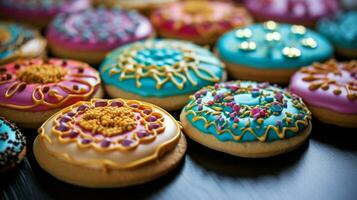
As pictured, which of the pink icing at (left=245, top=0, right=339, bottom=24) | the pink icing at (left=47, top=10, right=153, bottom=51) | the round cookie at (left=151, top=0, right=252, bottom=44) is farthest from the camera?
the pink icing at (left=245, top=0, right=339, bottom=24)

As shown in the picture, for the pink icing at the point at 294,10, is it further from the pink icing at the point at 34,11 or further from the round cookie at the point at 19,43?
the round cookie at the point at 19,43

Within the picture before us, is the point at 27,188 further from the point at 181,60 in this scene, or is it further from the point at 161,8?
the point at 161,8

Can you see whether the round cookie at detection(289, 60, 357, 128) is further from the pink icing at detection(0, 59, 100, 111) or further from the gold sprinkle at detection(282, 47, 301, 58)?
the pink icing at detection(0, 59, 100, 111)

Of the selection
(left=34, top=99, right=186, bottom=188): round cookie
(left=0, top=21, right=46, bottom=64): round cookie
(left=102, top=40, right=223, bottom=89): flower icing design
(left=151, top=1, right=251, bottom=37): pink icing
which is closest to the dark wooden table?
(left=34, top=99, right=186, bottom=188): round cookie

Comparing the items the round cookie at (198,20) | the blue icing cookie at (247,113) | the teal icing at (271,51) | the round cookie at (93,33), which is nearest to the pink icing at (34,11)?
the round cookie at (93,33)

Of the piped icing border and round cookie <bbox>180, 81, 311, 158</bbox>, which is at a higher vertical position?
the piped icing border

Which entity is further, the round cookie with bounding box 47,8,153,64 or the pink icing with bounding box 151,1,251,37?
the pink icing with bounding box 151,1,251,37

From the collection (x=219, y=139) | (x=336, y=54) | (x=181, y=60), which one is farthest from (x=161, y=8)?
(x=219, y=139)

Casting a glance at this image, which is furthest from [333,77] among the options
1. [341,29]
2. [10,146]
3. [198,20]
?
[10,146]
